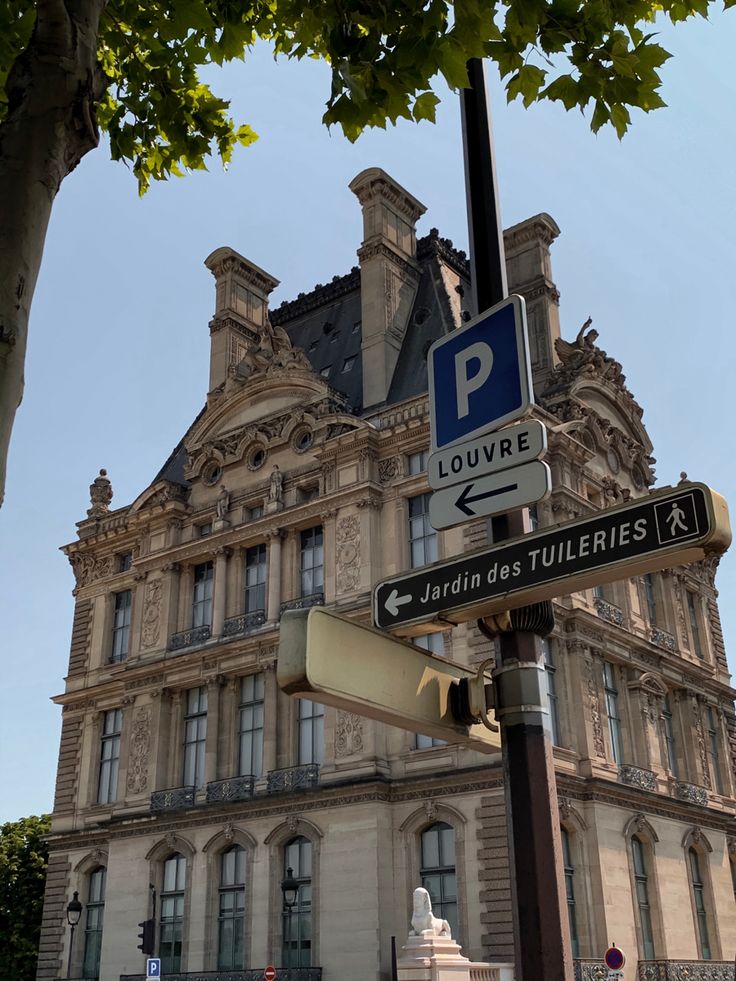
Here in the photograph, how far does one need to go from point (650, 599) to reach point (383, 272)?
42.0 feet

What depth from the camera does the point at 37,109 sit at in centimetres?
543

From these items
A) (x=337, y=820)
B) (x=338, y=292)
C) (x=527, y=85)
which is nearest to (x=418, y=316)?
(x=338, y=292)

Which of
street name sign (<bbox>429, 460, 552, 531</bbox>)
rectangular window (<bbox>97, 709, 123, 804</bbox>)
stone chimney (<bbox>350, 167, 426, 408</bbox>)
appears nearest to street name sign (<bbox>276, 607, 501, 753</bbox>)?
street name sign (<bbox>429, 460, 552, 531</bbox>)

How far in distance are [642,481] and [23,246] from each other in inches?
1231

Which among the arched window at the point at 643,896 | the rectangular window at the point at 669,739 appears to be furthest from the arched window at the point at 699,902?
the arched window at the point at 643,896

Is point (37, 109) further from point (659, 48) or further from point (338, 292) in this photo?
point (338, 292)

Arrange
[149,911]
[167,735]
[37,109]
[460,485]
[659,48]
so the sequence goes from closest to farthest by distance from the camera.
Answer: [460,485] < [37,109] < [659,48] < [149,911] < [167,735]

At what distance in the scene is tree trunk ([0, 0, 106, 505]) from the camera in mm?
4816

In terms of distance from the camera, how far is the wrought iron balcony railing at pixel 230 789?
29359mm

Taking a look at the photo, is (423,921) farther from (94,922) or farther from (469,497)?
(469,497)

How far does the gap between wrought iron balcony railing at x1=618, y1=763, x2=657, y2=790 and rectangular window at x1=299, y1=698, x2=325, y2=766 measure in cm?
763

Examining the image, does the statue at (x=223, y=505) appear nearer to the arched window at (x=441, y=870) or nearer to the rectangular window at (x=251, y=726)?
the rectangular window at (x=251, y=726)

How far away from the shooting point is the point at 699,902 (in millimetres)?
30312

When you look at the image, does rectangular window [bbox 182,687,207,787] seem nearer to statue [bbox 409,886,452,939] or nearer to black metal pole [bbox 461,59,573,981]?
statue [bbox 409,886,452,939]
